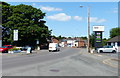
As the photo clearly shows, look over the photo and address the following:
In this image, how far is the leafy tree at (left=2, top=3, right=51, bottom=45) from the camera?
60.0 meters

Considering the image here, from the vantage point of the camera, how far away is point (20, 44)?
64.4 meters

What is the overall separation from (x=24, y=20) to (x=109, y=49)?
2821cm

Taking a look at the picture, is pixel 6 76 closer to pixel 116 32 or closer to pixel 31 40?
pixel 31 40

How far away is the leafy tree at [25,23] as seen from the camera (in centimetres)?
6000

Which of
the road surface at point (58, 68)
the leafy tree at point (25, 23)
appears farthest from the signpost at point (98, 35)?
the road surface at point (58, 68)

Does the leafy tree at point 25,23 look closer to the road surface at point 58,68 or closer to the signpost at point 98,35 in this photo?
the signpost at point 98,35

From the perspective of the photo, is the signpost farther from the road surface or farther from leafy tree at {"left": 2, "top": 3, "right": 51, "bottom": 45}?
the road surface

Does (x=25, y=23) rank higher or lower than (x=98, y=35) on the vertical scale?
higher

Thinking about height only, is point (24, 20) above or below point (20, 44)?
above

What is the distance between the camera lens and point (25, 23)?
60.9 metres

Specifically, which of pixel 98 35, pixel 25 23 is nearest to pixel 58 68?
pixel 98 35

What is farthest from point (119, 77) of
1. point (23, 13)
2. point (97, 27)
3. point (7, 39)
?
point (23, 13)

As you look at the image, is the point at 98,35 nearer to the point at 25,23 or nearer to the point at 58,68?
the point at 25,23

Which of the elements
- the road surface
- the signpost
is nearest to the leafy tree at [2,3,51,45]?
the signpost
